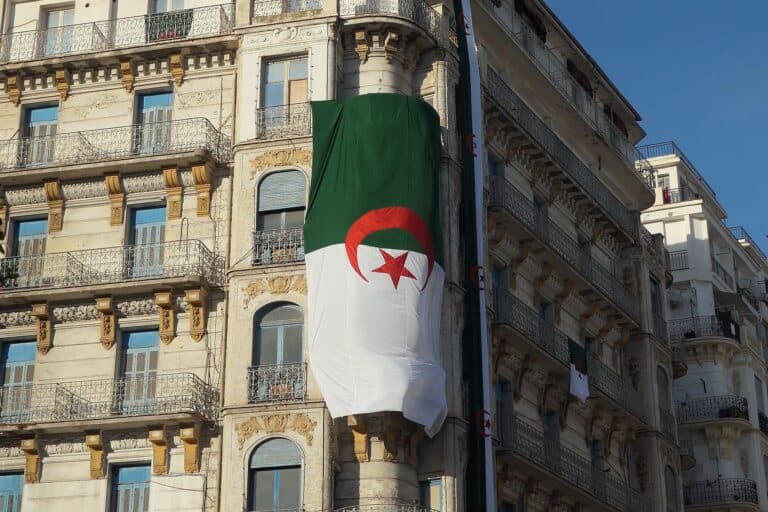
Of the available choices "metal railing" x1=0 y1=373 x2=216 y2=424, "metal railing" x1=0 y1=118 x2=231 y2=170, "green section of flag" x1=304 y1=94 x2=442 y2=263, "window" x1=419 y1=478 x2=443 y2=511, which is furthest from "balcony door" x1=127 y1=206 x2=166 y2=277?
"window" x1=419 y1=478 x2=443 y2=511

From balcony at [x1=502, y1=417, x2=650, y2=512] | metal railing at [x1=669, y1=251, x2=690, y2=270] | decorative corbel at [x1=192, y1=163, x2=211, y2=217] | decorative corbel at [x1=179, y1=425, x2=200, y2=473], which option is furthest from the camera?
metal railing at [x1=669, y1=251, x2=690, y2=270]

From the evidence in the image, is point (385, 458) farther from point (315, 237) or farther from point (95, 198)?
A: point (95, 198)

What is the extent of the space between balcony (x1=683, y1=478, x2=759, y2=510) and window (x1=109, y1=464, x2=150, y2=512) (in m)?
28.2

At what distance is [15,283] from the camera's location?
135 feet

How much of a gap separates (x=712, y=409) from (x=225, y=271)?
92.1 ft

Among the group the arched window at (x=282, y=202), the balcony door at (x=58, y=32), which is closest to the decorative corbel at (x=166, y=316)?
the arched window at (x=282, y=202)

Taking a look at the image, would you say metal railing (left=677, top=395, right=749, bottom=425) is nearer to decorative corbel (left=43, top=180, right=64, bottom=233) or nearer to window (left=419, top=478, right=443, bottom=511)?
window (left=419, top=478, right=443, bottom=511)

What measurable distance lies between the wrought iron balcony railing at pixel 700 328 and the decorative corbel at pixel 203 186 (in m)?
28.0

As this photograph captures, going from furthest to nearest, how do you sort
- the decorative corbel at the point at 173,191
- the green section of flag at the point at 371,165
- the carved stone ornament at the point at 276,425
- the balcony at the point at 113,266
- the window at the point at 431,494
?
the decorative corbel at the point at 173,191
the balcony at the point at 113,266
the green section of flag at the point at 371,165
the window at the point at 431,494
the carved stone ornament at the point at 276,425

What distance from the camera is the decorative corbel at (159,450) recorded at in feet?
125

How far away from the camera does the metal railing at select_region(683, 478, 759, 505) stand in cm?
5959

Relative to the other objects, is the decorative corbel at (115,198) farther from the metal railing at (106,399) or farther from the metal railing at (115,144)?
the metal railing at (106,399)

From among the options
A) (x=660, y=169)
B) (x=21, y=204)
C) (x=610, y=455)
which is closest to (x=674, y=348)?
(x=660, y=169)

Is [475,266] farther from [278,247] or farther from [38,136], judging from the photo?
[38,136]
